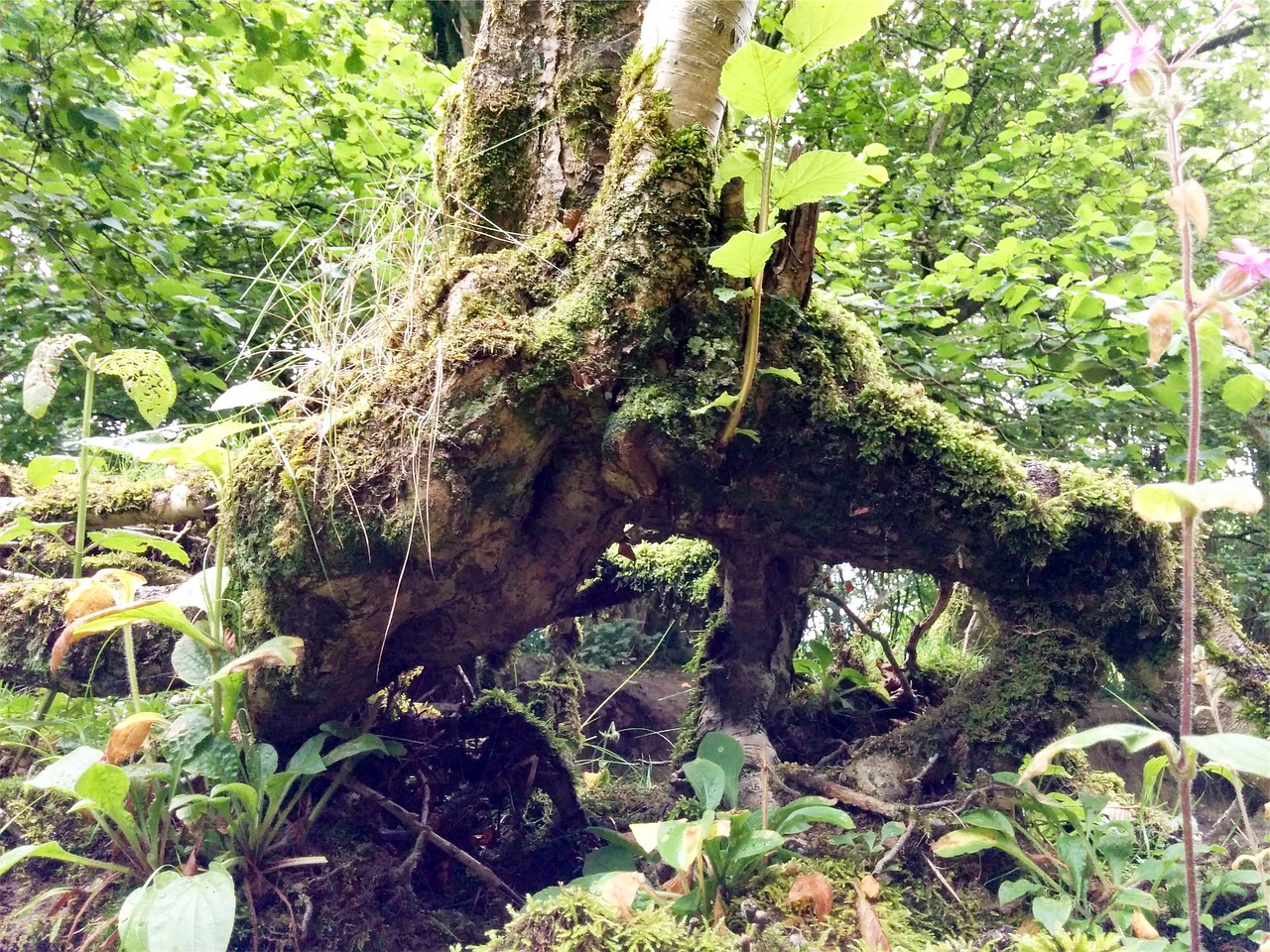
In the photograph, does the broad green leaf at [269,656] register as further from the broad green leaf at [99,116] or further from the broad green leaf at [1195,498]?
the broad green leaf at [99,116]

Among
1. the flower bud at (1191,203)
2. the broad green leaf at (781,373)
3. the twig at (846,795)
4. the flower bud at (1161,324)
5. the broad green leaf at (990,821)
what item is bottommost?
the twig at (846,795)

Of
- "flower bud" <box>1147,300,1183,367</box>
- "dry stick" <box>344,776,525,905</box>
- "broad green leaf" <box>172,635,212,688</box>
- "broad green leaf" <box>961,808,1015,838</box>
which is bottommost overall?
"dry stick" <box>344,776,525,905</box>

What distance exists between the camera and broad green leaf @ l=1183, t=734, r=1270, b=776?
83cm

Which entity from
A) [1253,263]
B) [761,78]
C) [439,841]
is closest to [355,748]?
[439,841]

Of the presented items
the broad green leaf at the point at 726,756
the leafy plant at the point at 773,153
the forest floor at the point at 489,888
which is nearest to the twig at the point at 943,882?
the forest floor at the point at 489,888

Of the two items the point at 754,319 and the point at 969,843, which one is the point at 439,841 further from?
the point at 754,319

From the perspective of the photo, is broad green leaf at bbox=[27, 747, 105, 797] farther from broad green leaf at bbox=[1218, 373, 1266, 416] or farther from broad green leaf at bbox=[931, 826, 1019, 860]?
broad green leaf at bbox=[1218, 373, 1266, 416]

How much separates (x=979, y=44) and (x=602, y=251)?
6.53 m

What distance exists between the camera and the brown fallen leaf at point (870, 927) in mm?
1365

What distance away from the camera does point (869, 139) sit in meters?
5.49

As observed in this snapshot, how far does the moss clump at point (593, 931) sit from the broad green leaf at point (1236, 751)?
85 cm

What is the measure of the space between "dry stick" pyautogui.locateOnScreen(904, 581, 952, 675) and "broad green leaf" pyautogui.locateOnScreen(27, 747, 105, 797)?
2.14m

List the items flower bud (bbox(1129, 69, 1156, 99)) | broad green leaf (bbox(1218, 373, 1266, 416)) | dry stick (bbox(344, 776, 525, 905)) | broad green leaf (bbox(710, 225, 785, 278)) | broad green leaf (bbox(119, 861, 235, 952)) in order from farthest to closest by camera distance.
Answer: broad green leaf (bbox(1218, 373, 1266, 416)) → dry stick (bbox(344, 776, 525, 905)) → broad green leaf (bbox(710, 225, 785, 278)) → broad green leaf (bbox(119, 861, 235, 952)) → flower bud (bbox(1129, 69, 1156, 99))

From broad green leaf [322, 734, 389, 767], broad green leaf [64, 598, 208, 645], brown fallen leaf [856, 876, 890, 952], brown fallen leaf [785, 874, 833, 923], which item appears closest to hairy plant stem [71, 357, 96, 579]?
broad green leaf [64, 598, 208, 645]
